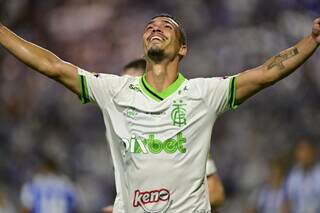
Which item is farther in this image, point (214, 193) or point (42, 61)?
point (214, 193)

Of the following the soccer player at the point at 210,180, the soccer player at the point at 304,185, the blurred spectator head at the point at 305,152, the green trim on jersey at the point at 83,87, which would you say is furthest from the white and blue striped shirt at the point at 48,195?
the green trim on jersey at the point at 83,87

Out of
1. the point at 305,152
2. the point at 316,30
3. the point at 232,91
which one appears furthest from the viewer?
the point at 305,152

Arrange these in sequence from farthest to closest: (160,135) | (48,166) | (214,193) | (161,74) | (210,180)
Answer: (48,166) < (210,180) < (214,193) < (161,74) < (160,135)

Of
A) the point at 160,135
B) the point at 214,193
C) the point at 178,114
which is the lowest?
the point at 214,193

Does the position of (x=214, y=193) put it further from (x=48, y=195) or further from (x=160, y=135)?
(x=48, y=195)

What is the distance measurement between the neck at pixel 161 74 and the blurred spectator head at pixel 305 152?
20.4ft

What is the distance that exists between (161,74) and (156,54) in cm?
13

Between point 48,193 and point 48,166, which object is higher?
point 48,166

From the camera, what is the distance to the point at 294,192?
11.4 meters

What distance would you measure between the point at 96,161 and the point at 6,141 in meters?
1.32

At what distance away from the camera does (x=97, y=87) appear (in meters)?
5.48

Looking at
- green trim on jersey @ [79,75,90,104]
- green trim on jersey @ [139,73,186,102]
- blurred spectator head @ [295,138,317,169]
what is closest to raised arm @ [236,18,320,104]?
green trim on jersey @ [139,73,186,102]

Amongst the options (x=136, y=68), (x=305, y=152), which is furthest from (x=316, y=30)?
(x=305, y=152)

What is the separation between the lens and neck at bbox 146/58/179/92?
5.48 m
